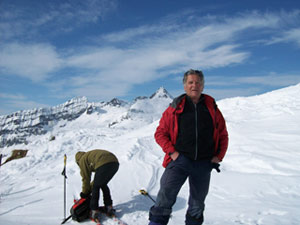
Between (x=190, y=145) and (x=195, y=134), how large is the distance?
6.6 inches

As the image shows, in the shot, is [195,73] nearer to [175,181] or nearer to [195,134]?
[195,134]

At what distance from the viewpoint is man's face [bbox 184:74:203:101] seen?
305 centimetres

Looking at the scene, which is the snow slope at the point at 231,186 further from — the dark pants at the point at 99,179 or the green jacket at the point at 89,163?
the green jacket at the point at 89,163

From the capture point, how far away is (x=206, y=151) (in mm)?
2969

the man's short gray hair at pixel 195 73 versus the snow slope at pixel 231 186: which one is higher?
the man's short gray hair at pixel 195 73

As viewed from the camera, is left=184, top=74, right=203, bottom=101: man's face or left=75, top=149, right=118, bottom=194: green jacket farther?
left=75, top=149, right=118, bottom=194: green jacket

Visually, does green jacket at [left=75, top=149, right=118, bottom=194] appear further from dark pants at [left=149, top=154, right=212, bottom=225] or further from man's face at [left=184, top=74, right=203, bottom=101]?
man's face at [left=184, top=74, right=203, bottom=101]

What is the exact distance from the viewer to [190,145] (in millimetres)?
2922

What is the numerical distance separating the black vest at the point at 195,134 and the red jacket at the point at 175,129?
0.23ft

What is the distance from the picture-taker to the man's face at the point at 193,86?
3.05 metres

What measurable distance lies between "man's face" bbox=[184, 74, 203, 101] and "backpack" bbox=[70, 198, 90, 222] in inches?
140

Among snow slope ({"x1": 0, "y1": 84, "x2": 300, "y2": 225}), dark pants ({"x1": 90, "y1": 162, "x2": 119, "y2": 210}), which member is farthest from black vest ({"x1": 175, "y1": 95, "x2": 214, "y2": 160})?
dark pants ({"x1": 90, "y1": 162, "x2": 119, "y2": 210})

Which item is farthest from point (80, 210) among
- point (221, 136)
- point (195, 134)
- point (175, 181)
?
point (221, 136)

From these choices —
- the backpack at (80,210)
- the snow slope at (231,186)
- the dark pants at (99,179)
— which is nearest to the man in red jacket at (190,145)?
the snow slope at (231,186)
